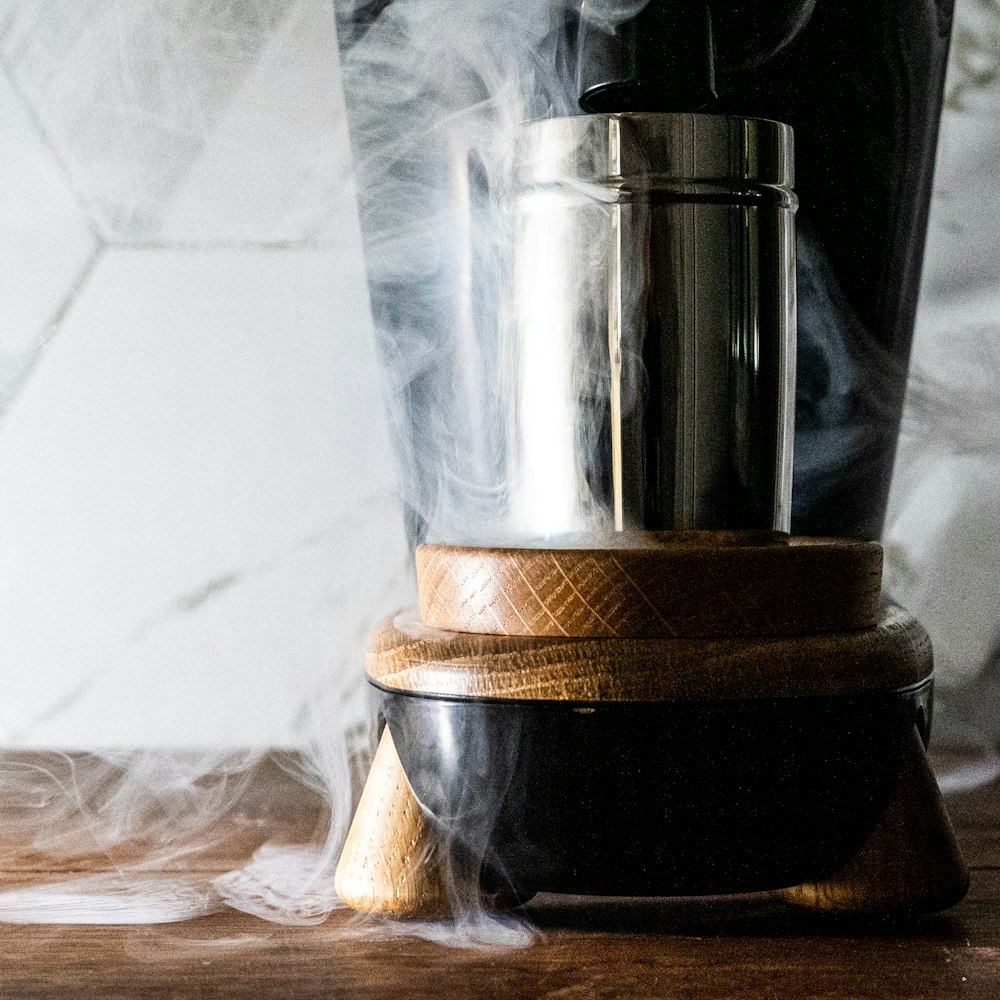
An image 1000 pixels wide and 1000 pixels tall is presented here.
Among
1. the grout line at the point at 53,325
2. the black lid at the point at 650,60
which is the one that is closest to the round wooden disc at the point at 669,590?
the black lid at the point at 650,60

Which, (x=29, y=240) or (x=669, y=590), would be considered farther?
(x=29, y=240)

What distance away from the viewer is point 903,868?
0.41m

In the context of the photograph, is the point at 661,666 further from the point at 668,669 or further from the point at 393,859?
the point at 393,859

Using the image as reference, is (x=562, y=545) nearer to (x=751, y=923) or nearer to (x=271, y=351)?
(x=751, y=923)

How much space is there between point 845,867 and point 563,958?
0.10 meters

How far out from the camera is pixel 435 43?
57 cm

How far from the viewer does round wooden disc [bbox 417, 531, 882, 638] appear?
0.39 m

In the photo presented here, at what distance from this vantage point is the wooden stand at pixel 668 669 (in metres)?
0.38

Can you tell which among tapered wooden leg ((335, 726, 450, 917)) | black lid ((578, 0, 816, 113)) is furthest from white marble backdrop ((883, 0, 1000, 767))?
tapered wooden leg ((335, 726, 450, 917))

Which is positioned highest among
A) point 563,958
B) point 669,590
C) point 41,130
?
point 41,130

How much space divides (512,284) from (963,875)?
264mm

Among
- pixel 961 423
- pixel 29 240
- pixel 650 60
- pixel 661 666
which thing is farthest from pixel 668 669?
pixel 29 240

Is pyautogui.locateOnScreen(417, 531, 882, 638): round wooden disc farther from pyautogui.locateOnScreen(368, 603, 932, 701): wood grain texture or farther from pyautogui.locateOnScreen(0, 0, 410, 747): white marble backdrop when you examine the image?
pyautogui.locateOnScreen(0, 0, 410, 747): white marble backdrop

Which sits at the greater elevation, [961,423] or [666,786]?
[961,423]
